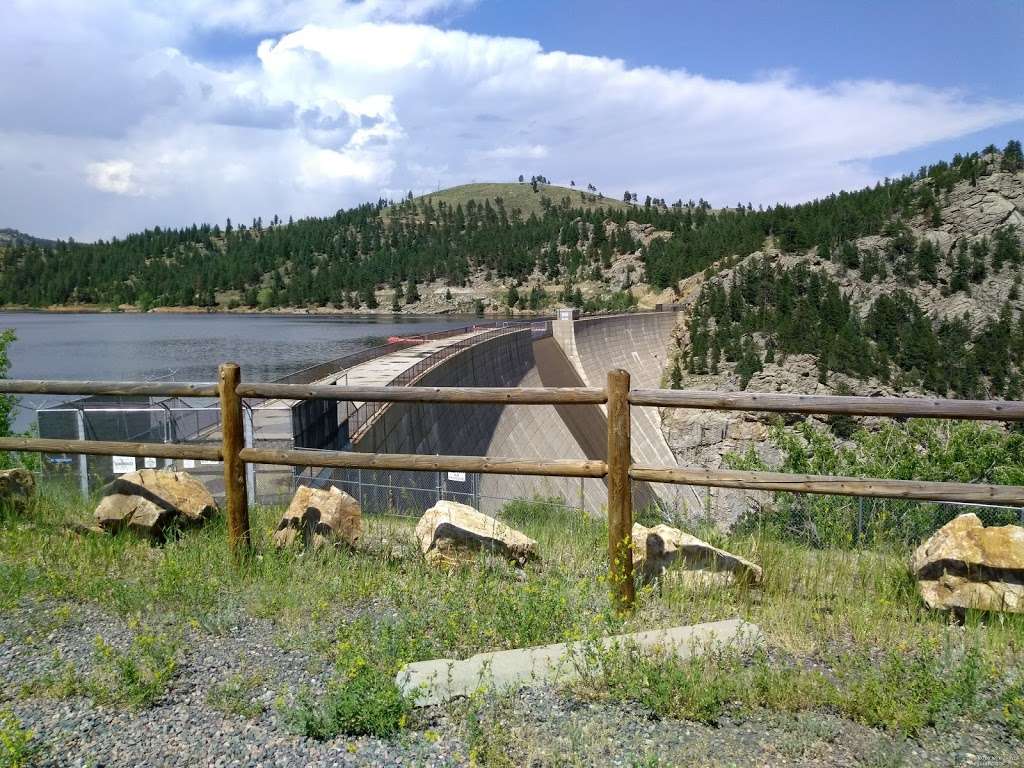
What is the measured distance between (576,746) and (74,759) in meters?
2.38

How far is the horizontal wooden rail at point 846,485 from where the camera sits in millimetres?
5180

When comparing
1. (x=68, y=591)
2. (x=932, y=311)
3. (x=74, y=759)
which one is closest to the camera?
(x=74, y=759)

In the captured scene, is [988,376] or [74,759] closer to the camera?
[74,759]

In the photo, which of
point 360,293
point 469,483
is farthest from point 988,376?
point 360,293

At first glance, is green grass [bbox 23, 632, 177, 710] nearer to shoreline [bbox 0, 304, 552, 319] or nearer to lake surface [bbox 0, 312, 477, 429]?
lake surface [bbox 0, 312, 477, 429]

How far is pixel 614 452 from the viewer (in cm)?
564

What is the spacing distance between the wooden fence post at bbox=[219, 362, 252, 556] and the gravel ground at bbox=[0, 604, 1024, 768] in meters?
1.89

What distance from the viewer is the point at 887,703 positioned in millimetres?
4254

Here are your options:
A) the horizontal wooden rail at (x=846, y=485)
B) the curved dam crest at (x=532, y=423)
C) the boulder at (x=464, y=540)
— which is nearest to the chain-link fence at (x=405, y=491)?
the curved dam crest at (x=532, y=423)

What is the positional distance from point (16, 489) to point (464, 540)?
4.38 metres

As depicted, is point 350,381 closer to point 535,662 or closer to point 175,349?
point 535,662

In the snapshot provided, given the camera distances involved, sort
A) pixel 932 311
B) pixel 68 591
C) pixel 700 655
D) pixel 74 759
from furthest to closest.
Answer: pixel 932 311 → pixel 68 591 → pixel 700 655 → pixel 74 759

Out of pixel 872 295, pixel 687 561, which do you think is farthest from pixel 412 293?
pixel 687 561

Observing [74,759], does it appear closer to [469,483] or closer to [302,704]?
[302,704]
